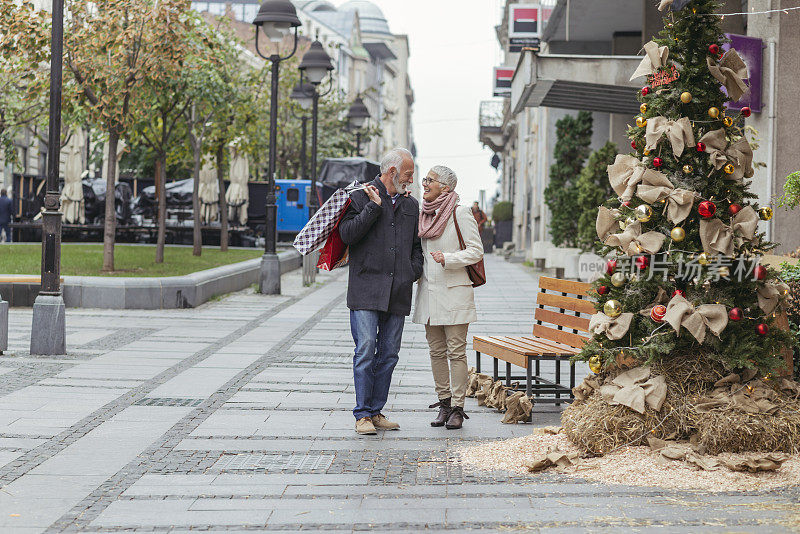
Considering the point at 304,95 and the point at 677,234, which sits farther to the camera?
the point at 304,95

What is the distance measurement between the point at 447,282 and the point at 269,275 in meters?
12.2

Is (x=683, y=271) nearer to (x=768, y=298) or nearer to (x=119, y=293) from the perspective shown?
(x=768, y=298)

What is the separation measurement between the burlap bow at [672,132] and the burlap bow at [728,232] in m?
0.47

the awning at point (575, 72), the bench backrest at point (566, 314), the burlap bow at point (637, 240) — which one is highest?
the awning at point (575, 72)

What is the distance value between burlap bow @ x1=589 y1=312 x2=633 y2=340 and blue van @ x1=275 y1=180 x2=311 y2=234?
33010 mm

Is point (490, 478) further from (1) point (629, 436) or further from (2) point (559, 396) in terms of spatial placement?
(2) point (559, 396)

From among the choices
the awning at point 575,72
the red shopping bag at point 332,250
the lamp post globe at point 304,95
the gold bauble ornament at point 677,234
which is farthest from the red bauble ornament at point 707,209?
the lamp post globe at point 304,95

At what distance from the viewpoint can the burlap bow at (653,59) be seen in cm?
650

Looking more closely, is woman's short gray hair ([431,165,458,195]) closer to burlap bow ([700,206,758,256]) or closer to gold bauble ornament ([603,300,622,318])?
gold bauble ornament ([603,300,622,318])

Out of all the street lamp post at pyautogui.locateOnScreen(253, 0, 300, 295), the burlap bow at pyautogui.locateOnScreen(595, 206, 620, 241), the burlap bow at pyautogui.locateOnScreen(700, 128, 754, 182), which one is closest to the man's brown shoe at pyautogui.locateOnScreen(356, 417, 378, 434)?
the burlap bow at pyautogui.locateOnScreen(595, 206, 620, 241)

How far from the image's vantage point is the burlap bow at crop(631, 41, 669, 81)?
256 inches

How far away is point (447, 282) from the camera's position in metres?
7.32

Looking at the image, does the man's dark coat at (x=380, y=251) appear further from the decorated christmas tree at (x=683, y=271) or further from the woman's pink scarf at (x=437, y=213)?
the decorated christmas tree at (x=683, y=271)

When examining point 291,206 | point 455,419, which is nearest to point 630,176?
point 455,419
